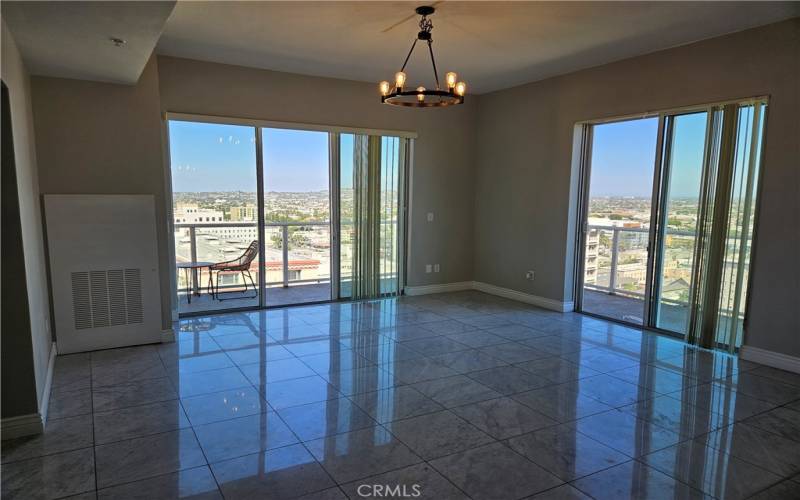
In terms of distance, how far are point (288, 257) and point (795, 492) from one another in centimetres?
559

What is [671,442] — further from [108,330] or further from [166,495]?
[108,330]

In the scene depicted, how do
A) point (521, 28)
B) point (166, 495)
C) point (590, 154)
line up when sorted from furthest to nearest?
point (590, 154)
point (521, 28)
point (166, 495)

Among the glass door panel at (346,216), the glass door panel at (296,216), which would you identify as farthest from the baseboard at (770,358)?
the glass door panel at (296,216)

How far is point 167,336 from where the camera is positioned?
452 centimetres

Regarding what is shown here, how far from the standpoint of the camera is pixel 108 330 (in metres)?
4.29

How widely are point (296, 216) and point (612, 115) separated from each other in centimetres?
385

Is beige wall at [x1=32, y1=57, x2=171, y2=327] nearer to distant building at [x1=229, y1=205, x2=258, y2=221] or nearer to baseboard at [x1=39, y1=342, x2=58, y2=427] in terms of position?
baseboard at [x1=39, y1=342, x2=58, y2=427]

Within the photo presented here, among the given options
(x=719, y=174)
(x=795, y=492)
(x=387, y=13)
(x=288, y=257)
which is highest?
(x=387, y=13)

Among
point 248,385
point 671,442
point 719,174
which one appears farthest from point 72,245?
point 719,174

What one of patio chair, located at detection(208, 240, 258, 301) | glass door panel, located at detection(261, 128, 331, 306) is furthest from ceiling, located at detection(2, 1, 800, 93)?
patio chair, located at detection(208, 240, 258, 301)

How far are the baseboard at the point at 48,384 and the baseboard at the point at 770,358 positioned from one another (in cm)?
519

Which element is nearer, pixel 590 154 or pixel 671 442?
pixel 671 442

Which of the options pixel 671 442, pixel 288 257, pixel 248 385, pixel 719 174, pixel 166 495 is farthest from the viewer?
pixel 288 257

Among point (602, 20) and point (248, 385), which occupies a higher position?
point (602, 20)
